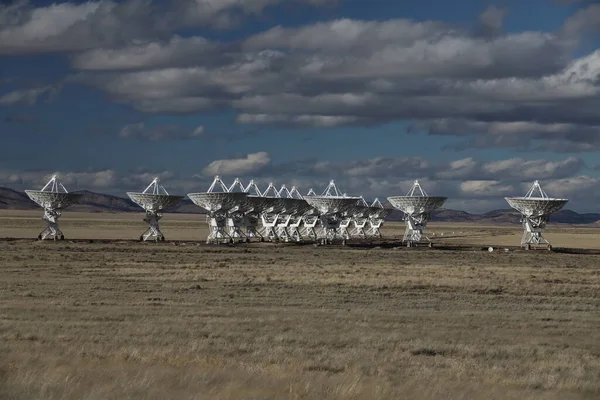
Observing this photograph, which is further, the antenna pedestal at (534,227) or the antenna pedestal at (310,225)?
the antenna pedestal at (310,225)

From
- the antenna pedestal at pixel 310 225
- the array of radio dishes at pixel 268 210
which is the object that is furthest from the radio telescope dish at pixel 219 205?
the antenna pedestal at pixel 310 225

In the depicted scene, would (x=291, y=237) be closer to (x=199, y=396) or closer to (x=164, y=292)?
(x=164, y=292)

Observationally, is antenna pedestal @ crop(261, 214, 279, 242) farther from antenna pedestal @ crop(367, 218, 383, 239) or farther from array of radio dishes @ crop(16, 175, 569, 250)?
antenna pedestal @ crop(367, 218, 383, 239)

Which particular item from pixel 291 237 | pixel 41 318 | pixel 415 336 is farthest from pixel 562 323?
pixel 291 237

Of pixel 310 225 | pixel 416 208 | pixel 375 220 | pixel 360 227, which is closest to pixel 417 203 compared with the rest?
pixel 416 208

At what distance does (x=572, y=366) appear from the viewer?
18.0 m

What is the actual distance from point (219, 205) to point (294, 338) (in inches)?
3318

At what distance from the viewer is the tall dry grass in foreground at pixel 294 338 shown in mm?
12906

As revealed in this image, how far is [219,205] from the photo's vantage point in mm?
104875

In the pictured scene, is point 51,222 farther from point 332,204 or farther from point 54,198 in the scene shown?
point 332,204

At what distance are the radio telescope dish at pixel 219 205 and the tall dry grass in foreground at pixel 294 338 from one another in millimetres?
58240

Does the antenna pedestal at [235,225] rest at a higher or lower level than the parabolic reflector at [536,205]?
lower

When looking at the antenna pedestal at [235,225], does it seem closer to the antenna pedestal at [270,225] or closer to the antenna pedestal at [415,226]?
the antenna pedestal at [270,225]

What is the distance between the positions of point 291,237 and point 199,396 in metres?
121
